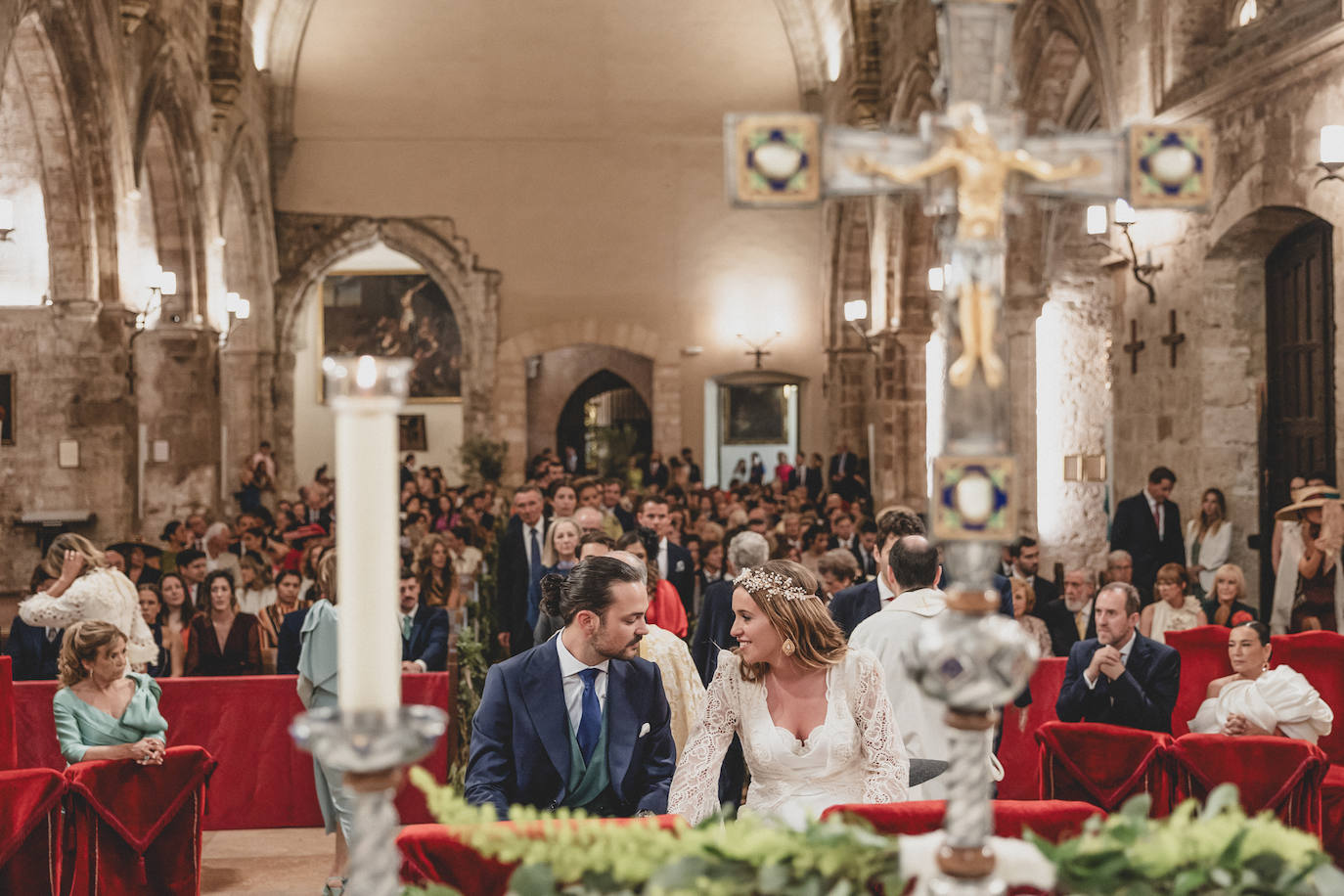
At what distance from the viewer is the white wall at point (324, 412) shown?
84.3ft

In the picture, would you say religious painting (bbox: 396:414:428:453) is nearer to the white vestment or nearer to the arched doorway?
the arched doorway

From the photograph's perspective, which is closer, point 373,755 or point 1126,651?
point 373,755

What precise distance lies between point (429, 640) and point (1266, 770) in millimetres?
3710

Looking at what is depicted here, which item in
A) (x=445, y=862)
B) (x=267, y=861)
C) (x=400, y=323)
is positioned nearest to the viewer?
(x=445, y=862)

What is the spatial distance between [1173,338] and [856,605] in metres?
5.18

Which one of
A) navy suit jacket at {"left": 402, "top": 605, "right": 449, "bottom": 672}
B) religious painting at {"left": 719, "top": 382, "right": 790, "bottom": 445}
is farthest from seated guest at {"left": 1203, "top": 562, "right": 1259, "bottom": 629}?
religious painting at {"left": 719, "top": 382, "right": 790, "bottom": 445}

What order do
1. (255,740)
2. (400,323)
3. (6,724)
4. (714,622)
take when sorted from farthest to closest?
(400,323), (255,740), (714,622), (6,724)

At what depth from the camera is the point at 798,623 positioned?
141 inches

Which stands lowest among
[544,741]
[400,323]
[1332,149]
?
[544,741]

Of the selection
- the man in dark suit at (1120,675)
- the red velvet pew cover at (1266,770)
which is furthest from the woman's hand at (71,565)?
the red velvet pew cover at (1266,770)

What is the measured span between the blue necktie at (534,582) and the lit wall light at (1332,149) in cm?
463

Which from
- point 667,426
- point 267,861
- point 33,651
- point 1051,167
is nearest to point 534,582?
point 267,861

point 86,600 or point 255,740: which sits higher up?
point 86,600

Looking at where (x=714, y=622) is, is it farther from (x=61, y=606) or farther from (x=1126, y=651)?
(x=61, y=606)
